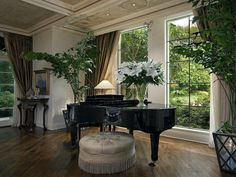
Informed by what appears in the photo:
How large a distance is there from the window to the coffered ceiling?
1.75 ft

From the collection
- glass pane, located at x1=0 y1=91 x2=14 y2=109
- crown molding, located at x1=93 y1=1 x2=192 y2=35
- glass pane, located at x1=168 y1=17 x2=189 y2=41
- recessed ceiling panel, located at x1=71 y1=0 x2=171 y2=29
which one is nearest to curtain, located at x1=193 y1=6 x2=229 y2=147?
crown molding, located at x1=93 y1=1 x2=192 y2=35

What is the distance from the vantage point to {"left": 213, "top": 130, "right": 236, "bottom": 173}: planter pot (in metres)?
2.65

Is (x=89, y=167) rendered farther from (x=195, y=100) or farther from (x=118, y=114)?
(x=195, y=100)

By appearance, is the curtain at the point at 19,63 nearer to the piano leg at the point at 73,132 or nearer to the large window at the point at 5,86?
the large window at the point at 5,86


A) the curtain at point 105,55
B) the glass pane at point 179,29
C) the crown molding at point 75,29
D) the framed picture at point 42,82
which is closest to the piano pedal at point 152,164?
the glass pane at point 179,29

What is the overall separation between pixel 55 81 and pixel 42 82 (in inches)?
17.2

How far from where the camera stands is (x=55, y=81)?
218 inches

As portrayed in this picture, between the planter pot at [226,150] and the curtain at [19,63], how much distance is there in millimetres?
5368

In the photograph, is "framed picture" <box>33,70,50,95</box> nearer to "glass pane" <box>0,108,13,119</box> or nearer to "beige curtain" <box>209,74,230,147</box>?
"glass pane" <box>0,108,13,119</box>

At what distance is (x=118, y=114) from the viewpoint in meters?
2.91

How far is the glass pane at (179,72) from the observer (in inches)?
180

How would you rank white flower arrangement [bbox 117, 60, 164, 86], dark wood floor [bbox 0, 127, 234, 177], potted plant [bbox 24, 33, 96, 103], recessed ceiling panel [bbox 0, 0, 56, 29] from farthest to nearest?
potted plant [bbox 24, 33, 96, 103], recessed ceiling panel [bbox 0, 0, 56, 29], white flower arrangement [bbox 117, 60, 164, 86], dark wood floor [bbox 0, 127, 234, 177]

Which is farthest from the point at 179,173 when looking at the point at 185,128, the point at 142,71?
the point at 185,128

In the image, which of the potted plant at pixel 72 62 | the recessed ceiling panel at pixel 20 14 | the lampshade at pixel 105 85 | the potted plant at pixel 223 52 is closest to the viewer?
the potted plant at pixel 223 52
